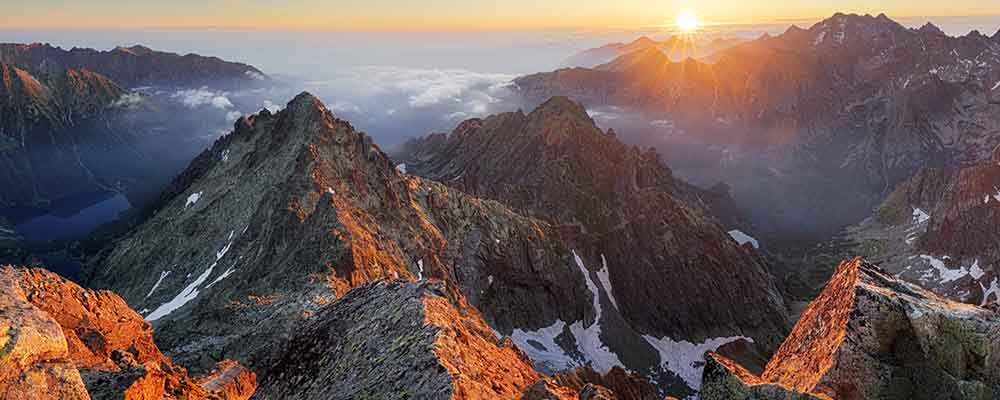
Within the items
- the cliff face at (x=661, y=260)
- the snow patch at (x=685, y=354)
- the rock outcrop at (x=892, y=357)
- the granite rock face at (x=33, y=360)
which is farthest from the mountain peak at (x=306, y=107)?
the rock outcrop at (x=892, y=357)

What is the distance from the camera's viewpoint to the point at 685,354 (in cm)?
15038

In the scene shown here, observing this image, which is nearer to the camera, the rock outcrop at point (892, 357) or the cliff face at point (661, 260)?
the rock outcrop at point (892, 357)

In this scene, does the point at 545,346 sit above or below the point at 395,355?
below

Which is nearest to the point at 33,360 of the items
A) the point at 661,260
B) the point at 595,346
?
the point at 595,346

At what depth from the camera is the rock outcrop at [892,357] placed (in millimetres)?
20641

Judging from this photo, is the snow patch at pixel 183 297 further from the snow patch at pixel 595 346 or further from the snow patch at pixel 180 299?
the snow patch at pixel 595 346

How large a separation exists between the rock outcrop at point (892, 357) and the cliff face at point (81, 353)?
20635mm

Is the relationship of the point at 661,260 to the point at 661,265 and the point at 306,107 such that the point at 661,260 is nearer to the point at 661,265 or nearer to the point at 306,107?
the point at 661,265

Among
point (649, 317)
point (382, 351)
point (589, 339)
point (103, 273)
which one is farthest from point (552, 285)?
point (382, 351)

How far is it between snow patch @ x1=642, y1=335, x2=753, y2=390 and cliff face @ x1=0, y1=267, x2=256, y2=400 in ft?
388

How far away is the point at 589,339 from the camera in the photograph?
138m

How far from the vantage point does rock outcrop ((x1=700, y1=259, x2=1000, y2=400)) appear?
2064 centimetres

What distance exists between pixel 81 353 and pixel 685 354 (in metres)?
140

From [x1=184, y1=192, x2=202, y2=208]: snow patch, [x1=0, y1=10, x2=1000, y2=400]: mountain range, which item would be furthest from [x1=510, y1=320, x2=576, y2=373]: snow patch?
[x1=184, y1=192, x2=202, y2=208]: snow patch
